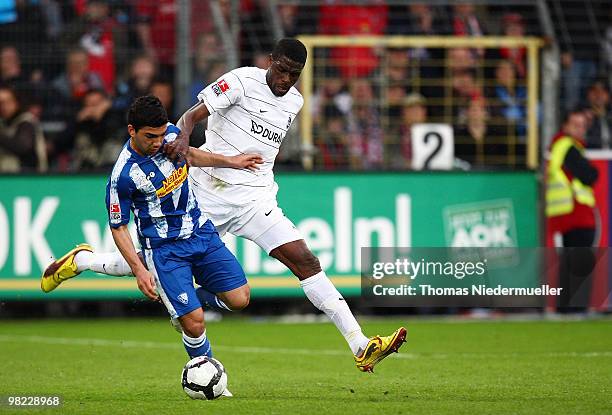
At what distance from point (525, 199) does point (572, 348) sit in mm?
3270

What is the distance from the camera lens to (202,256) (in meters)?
8.84

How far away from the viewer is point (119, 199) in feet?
27.4

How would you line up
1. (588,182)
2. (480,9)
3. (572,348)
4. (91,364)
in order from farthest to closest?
1. (480,9)
2. (588,182)
3. (572,348)
4. (91,364)

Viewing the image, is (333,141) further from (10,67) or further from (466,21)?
(10,67)

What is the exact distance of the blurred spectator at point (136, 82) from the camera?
15352mm

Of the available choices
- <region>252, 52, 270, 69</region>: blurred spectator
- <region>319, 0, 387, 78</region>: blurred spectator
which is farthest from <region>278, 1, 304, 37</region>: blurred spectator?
<region>252, 52, 270, 69</region>: blurred spectator

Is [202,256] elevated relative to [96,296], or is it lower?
elevated

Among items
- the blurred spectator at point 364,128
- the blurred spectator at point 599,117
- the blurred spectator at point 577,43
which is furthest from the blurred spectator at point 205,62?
the blurred spectator at point 599,117

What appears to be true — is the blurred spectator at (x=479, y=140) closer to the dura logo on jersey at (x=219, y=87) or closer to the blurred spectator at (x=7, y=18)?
the blurred spectator at (x=7, y=18)

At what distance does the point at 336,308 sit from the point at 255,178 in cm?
119

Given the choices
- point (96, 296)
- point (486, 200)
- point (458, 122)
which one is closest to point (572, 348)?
point (486, 200)

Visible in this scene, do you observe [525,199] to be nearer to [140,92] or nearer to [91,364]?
[140,92]

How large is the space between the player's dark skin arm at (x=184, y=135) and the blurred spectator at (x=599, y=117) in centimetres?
774

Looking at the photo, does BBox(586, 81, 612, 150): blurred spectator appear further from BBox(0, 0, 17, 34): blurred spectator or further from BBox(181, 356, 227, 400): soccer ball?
BBox(181, 356, 227, 400): soccer ball
